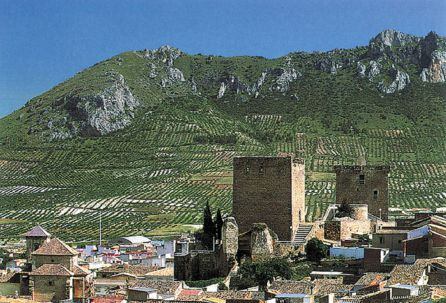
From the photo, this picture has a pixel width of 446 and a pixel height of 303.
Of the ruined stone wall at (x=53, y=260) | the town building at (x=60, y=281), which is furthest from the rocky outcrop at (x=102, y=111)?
the town building at (x=60, y=281)

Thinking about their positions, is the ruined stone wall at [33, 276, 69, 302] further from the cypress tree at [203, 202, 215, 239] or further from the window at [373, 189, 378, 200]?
the window at [373, 189, 378, 200]

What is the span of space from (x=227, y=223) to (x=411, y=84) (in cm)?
13609

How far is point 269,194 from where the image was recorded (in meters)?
→ 38.9

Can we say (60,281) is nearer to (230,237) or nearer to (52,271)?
(52,271)

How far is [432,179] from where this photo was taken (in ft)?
356

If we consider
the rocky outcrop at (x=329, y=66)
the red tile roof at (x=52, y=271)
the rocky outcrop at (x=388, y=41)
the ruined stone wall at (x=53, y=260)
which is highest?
the rocky outcrop at (x=388, y=41)

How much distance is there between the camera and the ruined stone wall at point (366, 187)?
44.5 metres

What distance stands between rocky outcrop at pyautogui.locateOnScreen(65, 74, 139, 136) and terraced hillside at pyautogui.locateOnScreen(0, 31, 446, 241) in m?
0.27

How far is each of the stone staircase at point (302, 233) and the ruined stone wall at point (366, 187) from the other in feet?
18.4

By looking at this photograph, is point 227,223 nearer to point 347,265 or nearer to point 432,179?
point 347,265

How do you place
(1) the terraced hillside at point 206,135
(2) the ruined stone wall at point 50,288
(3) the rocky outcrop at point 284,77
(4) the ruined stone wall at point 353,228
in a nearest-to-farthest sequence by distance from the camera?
(2) the ruined stone wall at point 50,288, (4) the ruined stone wall at point 353,228, (1) the terraced hillside at point 206,135, (3) the rocky outcrop at point 284,77

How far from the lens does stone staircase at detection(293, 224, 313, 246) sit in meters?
38.3

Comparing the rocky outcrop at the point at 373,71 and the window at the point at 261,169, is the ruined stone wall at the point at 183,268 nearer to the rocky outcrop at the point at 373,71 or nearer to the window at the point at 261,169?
the window at the point at 261,169

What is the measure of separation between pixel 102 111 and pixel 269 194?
134 m
